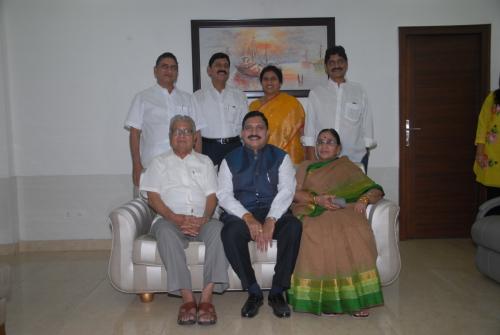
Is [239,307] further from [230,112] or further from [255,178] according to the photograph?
[230,112]

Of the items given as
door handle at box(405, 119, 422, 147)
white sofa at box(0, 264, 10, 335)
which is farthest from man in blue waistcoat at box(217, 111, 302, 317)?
door handle at box(405, 119, 422, 147)

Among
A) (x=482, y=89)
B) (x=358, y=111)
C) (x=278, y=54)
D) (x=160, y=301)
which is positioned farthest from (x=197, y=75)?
(x=482, y=89)

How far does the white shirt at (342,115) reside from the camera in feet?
12.6

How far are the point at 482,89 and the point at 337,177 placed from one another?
8.11ft

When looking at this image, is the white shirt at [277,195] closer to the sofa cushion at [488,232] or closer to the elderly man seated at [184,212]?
the elderly man seated at [184,212]

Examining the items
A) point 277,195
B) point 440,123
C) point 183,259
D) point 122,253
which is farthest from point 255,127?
point 440,123

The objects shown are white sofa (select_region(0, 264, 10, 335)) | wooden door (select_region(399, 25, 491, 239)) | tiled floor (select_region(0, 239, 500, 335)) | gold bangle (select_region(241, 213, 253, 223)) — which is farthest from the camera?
wooden door (select_region(399, 25, 491, 239))

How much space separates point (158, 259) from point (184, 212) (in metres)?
0.35

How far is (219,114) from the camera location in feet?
12.8

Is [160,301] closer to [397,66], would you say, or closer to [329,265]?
[329,265]

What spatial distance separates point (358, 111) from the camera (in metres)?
3.84

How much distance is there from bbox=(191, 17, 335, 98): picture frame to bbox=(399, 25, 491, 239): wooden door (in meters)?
0.86

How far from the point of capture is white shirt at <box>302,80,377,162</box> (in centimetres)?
383

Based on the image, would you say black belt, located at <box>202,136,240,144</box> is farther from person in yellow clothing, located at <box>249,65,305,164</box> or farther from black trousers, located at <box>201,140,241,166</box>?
person in yellow clothing, located at <box>249,65,305,164</box>
